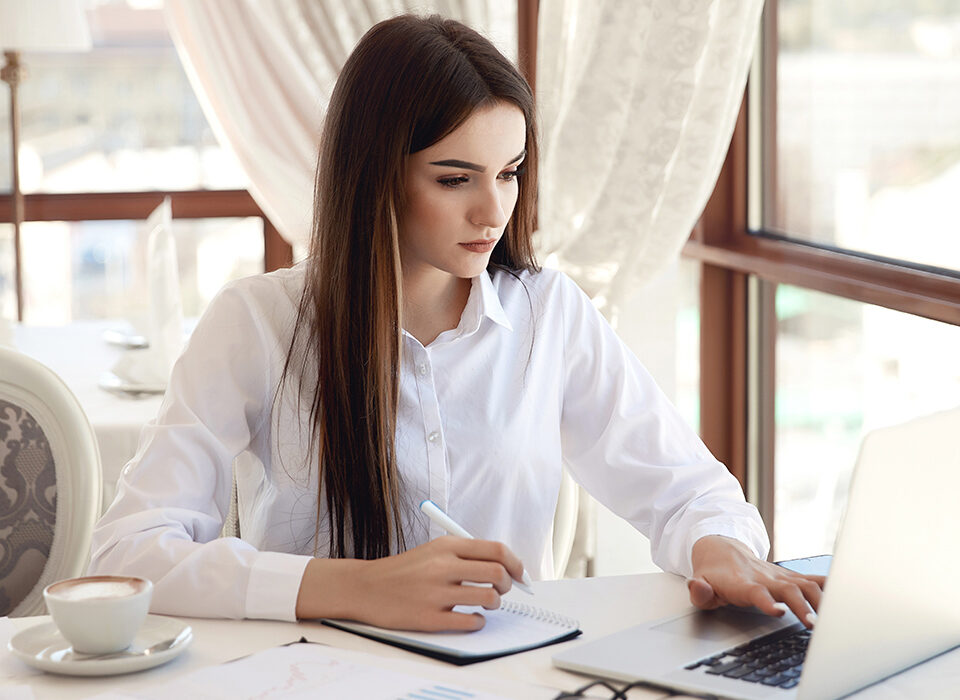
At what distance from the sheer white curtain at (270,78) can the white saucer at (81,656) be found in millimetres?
1961

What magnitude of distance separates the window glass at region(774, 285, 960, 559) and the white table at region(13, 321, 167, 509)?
134 cm

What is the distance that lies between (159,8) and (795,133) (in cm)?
187

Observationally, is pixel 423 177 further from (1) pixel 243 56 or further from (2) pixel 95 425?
(1) pixel 243 56

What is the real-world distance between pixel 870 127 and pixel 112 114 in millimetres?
2137

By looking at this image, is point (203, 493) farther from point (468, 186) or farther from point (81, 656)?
point (468, 186)

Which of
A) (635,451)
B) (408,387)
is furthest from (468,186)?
(635,451)

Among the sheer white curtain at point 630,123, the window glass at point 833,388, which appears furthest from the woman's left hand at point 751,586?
the sheer white curtain at point 630,123

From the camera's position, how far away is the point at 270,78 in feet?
9.95

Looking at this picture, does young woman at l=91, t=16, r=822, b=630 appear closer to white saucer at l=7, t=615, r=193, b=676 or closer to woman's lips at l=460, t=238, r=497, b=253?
woman's lips at l=460, t=238, r=497, b=253

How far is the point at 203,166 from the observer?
347 centimetres

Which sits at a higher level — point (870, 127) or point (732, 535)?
point (870, 127)

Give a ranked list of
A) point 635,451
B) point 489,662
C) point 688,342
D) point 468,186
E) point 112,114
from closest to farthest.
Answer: point 489,662 → point 468,186 → point 635,451 → point 688,342 → point 112,114

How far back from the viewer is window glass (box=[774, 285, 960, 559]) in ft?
7.18

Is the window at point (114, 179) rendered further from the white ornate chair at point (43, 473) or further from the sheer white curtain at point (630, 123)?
the white ornate chair at point (43, 473)
